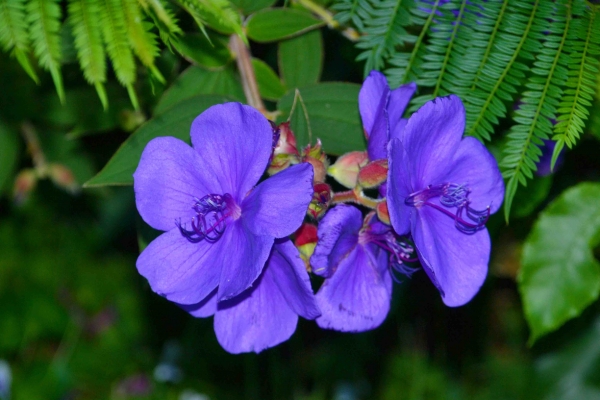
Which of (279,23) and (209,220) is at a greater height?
(279,23)

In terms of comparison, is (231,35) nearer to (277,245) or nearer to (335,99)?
(335,99)

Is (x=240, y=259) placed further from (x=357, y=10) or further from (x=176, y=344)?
(x=176, y=344)

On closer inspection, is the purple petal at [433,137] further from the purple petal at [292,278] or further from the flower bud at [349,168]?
the purple petal at [292,278]

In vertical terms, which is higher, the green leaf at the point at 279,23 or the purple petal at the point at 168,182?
the green leaf at the point at 279,23

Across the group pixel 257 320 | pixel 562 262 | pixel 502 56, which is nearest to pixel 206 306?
pixel 257 320

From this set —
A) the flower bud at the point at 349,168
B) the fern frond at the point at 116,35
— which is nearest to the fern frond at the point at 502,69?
the flower bud at the point at 349,168

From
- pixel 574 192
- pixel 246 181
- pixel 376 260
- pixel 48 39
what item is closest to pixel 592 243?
pixel 574 192
